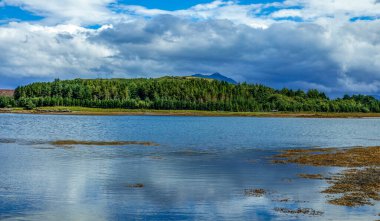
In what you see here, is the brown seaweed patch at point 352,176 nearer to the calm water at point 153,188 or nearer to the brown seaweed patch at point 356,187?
the brown seaweed patch at point 356,187

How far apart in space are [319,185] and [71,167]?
22.4 meters

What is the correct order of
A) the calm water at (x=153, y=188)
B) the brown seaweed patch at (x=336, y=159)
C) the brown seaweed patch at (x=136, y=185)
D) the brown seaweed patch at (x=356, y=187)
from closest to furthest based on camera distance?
the calm water at (x=153, y=188) < the brown seaweed patch at (x=356, y=187) < the brown seaweed patch at (x=136, y=185) < the brown seaweed patch at (x=336, y=159)

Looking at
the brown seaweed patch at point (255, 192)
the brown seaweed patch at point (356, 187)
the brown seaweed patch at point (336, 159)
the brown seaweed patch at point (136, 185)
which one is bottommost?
the brown seaweed patch at point (336, 159)

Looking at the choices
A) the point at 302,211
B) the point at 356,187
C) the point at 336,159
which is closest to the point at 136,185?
the point at 302,211

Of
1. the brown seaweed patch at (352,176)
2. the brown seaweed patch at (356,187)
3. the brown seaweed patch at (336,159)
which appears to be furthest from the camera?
the brown seaweed patch at (336,159)

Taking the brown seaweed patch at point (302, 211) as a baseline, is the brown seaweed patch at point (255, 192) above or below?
above

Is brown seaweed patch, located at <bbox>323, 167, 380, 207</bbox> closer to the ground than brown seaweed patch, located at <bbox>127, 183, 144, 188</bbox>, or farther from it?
closer to the ground

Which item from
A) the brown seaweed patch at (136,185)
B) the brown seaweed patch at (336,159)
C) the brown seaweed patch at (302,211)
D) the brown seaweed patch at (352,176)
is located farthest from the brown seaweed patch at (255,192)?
the brown seaweed patch at (336,159)

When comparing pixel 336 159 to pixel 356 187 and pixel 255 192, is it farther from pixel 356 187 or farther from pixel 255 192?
pixel 255 192

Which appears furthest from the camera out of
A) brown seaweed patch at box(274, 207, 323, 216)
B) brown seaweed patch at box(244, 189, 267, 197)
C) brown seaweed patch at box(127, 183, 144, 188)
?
brown seaweed patch at box(127, 183, 144, 188)

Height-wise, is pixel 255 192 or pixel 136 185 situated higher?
pixel 136 185

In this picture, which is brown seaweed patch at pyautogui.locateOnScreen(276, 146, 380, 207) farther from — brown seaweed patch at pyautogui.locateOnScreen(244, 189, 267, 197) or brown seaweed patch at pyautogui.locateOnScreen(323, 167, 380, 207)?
brown seaweed patch at pyautogui.locateOnScreen(244, 189, 267, 197)

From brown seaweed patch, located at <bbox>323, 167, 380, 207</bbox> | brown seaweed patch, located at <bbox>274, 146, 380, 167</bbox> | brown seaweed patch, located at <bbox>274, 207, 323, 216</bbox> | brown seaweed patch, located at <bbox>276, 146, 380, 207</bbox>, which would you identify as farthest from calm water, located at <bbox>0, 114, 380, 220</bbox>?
brown seaweed patch, located at <bbox>274, 146, 380, 167</bbox>

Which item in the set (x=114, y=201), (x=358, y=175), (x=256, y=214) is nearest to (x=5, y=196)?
(x=114, y=201)
